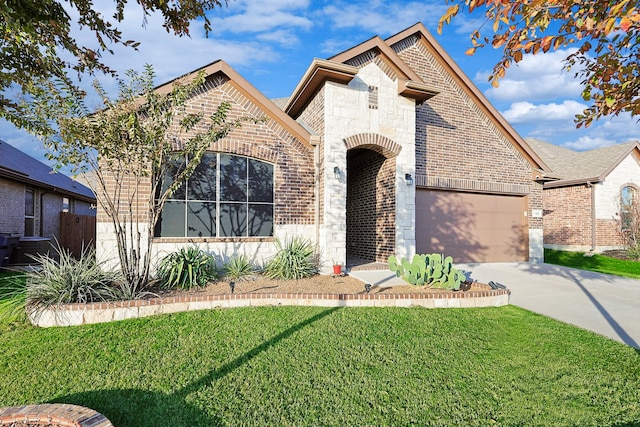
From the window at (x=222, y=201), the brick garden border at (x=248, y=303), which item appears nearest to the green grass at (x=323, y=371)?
the brick garden border at (x=248, y=303)

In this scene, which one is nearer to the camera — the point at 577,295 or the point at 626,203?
the point at 577,295

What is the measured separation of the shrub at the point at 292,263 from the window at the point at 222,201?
94 cm

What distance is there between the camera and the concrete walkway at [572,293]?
5.39m

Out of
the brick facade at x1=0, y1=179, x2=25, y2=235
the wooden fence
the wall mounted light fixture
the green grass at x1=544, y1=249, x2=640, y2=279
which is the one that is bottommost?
the green grass at x1=544, y1=249, x2=640, y2=279

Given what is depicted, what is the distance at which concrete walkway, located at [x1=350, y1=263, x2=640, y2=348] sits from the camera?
5391mm

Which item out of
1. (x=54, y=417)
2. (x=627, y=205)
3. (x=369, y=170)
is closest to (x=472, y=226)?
(x=369, y=170)

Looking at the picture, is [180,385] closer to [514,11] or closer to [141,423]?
[141,423]

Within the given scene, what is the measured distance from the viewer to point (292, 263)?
797 centimetres

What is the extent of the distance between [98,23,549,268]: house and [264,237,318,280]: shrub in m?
0.49

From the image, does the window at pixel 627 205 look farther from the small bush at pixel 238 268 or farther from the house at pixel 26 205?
the house at pixel 26 205

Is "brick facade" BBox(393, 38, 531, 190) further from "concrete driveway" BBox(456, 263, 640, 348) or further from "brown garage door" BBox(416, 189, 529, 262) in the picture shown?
"concrete driveway" BBox(456, 263, 640, 348)

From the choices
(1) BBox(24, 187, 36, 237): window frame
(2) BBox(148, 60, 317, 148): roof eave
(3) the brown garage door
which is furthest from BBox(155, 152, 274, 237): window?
(1) BBox(24, 187, 36, 237): window frame

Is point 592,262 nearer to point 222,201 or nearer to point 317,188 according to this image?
point 317,188

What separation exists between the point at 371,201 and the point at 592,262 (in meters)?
9.84
